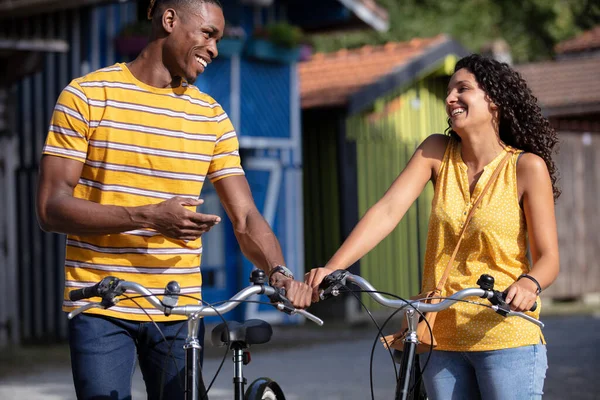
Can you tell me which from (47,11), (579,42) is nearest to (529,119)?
(47,11)

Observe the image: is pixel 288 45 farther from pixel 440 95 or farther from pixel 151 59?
pixel 151 59

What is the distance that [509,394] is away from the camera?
12.5 ft

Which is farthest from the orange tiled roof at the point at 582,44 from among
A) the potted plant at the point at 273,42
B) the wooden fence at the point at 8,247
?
the wooden fence at the point at 8,247

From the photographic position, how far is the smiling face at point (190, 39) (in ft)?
12.9

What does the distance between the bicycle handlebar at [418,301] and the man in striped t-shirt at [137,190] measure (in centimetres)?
10

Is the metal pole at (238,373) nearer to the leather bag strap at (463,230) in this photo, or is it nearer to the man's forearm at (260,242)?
the man's forearm at (260,242)

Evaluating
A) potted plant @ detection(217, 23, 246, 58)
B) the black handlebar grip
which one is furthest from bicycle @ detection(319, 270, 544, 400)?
potted plant @ detection(217, 23, 246, 58)

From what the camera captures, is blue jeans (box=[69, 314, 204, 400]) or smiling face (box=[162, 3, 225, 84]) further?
smiling face (box=[162, 3, 225, 84])

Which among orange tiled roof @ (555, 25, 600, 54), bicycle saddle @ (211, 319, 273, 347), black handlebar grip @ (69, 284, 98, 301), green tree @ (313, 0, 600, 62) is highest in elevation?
green tree @ (313, 0, 600, 62)

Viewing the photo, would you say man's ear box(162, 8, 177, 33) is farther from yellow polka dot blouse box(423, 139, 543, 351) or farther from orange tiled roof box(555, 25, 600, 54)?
orange tiled roof box(555, 25, 600, 54)

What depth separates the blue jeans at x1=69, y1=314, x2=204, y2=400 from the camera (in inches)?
144

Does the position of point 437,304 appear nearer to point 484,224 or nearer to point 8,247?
point 484,224

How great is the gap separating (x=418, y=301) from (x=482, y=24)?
27791 millimetres

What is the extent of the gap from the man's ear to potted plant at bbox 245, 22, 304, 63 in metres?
9.73
